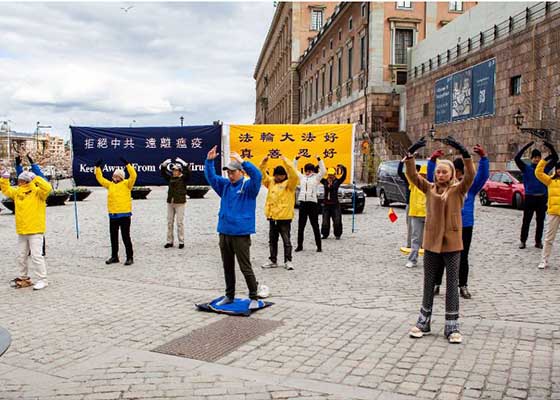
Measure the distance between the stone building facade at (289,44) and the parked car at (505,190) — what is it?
52.9m

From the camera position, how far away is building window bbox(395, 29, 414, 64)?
40875 millimetres

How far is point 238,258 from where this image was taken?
698 cm

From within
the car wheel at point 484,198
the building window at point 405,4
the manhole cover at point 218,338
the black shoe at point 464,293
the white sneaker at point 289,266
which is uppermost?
the building window at point 405,4

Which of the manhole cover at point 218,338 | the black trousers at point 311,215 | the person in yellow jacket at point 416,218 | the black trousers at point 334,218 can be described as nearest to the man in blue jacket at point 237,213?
the manhole cover at point 218,338

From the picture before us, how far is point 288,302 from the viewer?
7.38 m

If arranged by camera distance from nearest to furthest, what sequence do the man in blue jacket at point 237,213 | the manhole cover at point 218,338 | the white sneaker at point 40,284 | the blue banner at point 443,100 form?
the manhole cover at point 218,338
the man in blue jacket at point 237,213
the white sneaker at point 40,284
the blue banner at point 443,100

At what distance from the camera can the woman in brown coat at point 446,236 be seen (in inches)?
225

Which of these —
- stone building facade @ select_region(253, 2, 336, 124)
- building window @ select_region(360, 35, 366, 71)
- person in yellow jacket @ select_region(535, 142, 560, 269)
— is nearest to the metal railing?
building window @ select_region(360, 35, 366, 71)

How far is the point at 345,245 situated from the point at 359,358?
292 inches

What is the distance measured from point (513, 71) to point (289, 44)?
2115 inches

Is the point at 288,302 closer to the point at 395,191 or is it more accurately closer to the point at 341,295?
the point at 341,295

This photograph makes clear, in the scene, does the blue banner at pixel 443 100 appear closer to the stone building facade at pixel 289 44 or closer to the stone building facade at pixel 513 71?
the stone building facade at pixel 513 71

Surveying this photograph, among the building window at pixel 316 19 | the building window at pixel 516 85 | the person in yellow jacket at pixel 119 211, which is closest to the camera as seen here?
the person in yellow jacket at pixel 119 211

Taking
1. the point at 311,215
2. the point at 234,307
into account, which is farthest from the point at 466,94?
the point at 234,307
